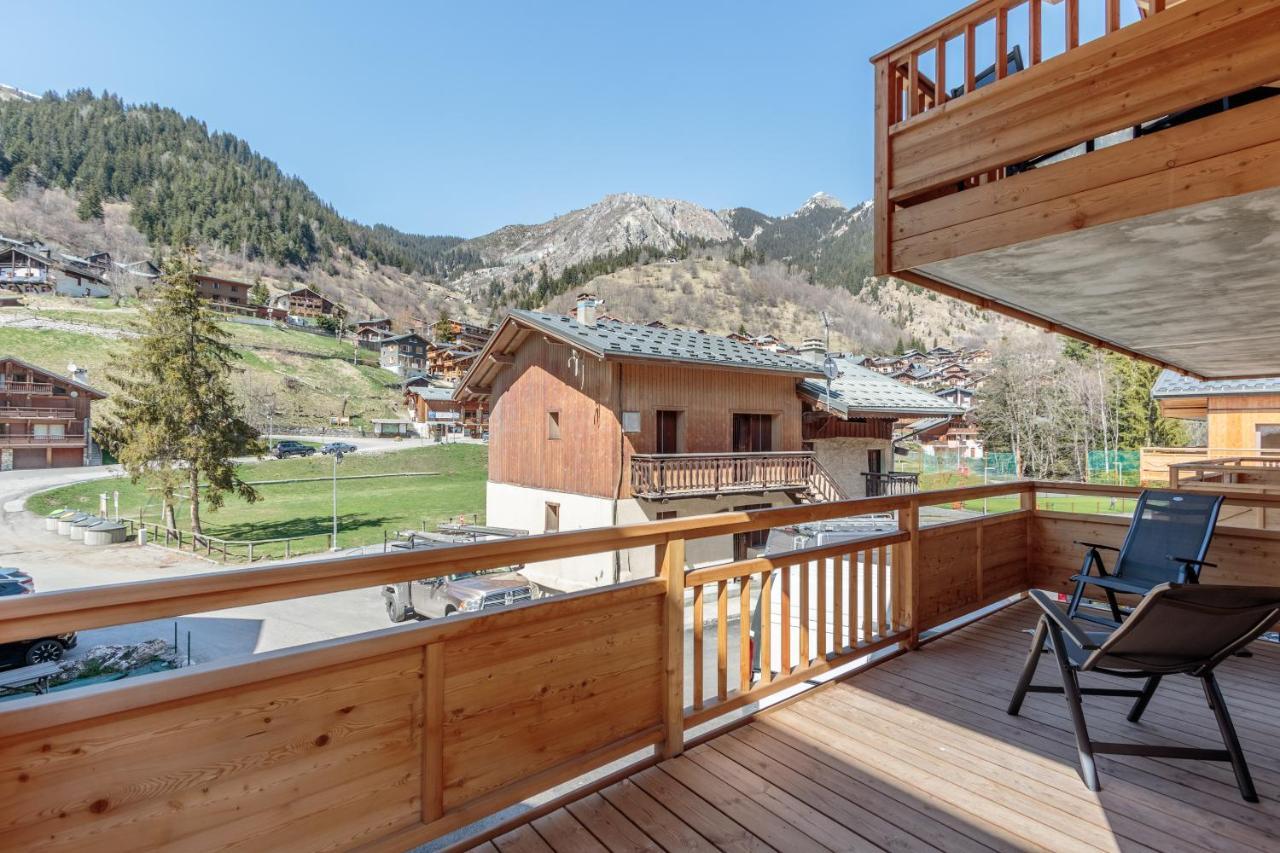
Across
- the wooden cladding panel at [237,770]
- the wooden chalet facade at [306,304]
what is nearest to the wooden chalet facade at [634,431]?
the wooden cladding panel at [237,770]

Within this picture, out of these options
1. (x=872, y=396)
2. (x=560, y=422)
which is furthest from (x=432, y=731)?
(x=872, y=396)

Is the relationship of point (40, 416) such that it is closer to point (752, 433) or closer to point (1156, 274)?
point (752, 433)

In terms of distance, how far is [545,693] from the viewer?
185 cm

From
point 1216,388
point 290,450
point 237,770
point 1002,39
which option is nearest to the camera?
point 237,770

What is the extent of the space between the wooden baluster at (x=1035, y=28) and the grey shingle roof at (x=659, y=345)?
30.5ft

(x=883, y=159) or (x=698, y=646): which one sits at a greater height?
(x=883, y=159)

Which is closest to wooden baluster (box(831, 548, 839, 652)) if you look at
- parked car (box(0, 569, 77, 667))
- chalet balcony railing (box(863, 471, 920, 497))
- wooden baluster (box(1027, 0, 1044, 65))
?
wooden baluster (box(1027, 0, 1044, 65))

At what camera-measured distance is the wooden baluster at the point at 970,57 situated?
288 cm

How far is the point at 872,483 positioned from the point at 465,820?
53.2 ft

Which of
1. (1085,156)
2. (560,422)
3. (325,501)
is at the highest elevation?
(1085,156)

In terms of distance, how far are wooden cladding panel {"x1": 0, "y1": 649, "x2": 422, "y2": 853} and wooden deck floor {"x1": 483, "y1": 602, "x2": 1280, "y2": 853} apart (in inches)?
19.7

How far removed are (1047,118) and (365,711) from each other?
133 inches

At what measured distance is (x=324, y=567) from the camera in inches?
57.4

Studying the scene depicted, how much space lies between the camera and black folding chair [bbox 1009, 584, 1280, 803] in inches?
76.5
